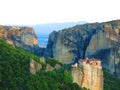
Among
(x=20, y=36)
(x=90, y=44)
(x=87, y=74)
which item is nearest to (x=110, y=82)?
(x=90, y=44)

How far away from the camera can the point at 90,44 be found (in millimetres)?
77625

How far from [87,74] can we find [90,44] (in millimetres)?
28876

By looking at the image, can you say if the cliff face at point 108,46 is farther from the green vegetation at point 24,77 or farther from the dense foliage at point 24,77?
the dense foliage at point 24,77

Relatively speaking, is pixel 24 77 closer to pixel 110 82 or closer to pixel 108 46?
pixel 110 82

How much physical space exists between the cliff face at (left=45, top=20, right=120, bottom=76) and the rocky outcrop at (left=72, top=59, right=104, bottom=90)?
69.7 ft

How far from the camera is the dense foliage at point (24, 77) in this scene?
46.3 m

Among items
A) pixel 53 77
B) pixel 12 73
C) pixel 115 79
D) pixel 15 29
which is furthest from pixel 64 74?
pixel 15 29

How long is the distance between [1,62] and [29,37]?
38.9 metres

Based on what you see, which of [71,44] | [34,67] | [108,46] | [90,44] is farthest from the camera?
[71,44]

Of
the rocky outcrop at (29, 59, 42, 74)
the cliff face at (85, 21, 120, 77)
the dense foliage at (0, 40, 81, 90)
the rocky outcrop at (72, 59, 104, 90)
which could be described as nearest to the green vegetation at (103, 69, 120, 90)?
the cliff face at (85, 21, 120, 77)

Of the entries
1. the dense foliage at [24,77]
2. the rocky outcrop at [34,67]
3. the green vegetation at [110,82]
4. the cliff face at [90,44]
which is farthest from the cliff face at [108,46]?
the rocky outcrop at [34,67]

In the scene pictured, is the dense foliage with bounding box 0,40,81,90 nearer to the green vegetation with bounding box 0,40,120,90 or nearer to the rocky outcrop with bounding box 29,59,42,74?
the green vegetation with bounding box 0,40,120,90

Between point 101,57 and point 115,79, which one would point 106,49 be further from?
point 115,79

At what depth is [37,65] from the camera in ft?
161
